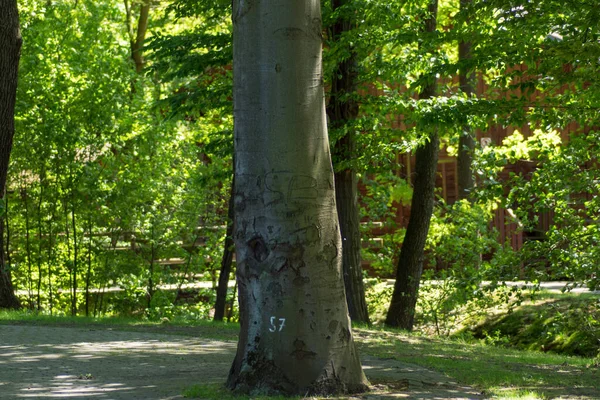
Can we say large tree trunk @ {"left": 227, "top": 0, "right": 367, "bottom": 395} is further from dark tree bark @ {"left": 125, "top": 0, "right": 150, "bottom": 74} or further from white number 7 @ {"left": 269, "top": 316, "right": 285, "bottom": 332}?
dark tree bark @ {"left": 125, "top": 0, "right": 150, "bottom": 74}

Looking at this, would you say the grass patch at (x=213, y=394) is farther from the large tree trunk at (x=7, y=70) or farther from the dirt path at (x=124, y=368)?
the large tree trunk at (x=7, y=70)

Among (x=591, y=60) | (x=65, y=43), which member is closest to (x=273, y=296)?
(x=591, y=60)

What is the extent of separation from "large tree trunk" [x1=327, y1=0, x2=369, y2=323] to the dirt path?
5210 millimetres

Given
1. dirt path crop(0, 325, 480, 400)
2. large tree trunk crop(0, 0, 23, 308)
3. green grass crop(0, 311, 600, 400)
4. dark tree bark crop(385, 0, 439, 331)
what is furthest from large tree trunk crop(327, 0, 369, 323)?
large tree trunk crop(0, 0, 23, 308)

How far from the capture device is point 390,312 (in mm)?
18188

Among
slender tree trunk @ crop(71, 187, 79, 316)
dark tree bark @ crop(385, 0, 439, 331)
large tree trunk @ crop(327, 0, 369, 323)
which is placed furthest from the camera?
slender tree trunk @ crop(71, 187, 79, 316)

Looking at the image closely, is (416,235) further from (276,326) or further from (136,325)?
(276,326)

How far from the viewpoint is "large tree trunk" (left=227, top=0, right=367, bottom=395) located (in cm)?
696

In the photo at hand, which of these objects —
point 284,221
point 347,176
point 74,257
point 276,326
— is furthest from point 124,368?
point 74,257

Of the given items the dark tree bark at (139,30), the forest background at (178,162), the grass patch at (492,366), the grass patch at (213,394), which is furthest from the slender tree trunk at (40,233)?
the grass patch at (213,394)

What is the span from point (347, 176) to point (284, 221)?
9.55 metres

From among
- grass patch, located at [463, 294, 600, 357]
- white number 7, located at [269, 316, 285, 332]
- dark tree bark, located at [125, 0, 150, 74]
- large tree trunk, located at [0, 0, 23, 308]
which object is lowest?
grass patch, located at [463, 294, 600, 357]

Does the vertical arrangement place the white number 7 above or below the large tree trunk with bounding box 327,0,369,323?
below

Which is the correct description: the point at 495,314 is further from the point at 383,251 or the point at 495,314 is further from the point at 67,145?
the point at 67,145
